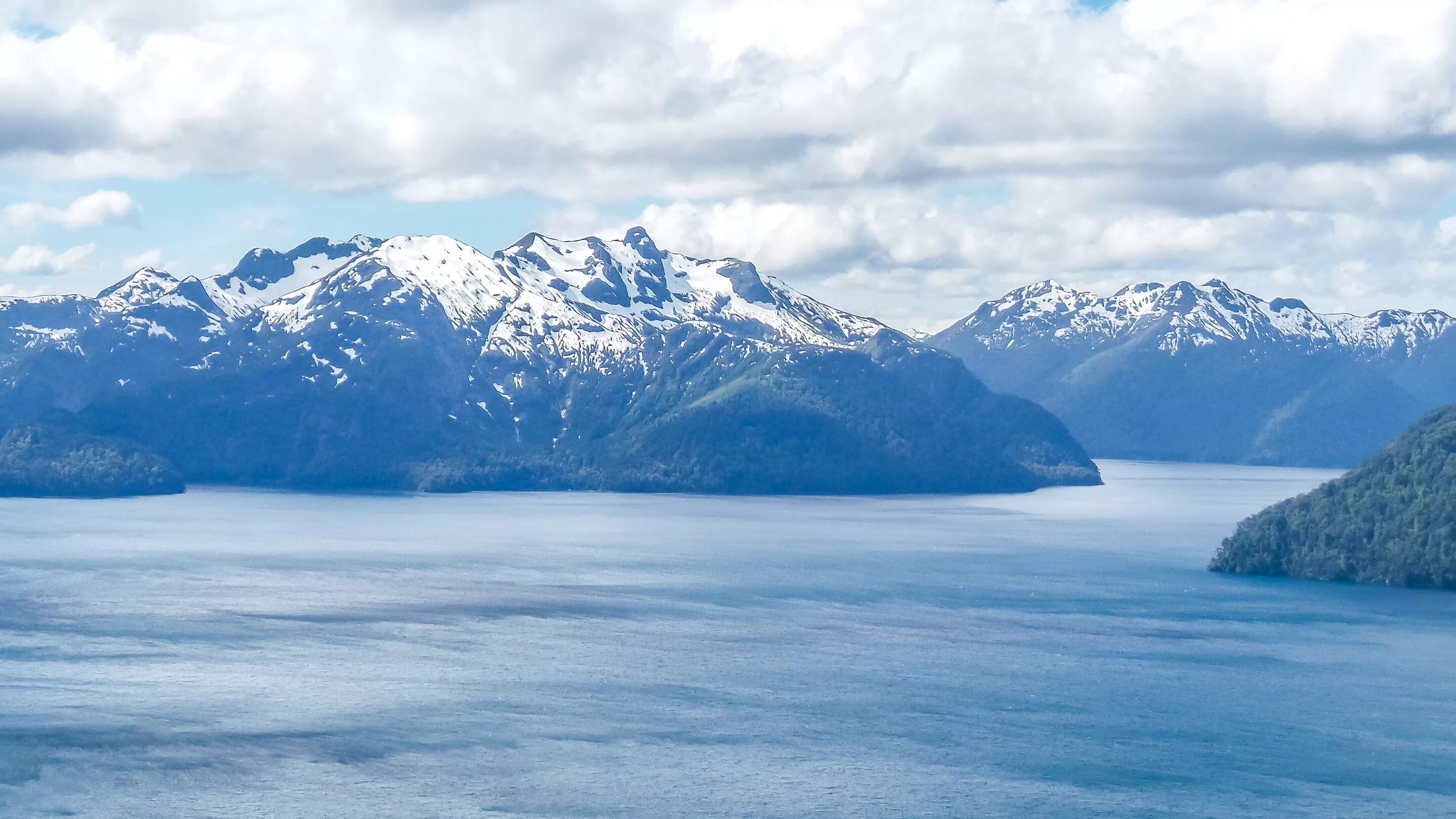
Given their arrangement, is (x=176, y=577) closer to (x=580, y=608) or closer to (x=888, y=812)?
(x=580, y=608)

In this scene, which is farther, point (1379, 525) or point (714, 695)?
point (1379, 525)

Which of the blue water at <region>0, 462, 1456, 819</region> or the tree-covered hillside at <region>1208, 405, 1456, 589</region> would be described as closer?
the blue water at <region>0, 462, 1456, 819</region>

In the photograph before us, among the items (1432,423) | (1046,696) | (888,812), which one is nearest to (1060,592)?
(1432,423)

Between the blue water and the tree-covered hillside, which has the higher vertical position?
the tree-covered hillside

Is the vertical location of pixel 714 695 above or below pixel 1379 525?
below

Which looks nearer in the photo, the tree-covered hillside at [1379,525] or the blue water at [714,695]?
the blue water at [714,695]
